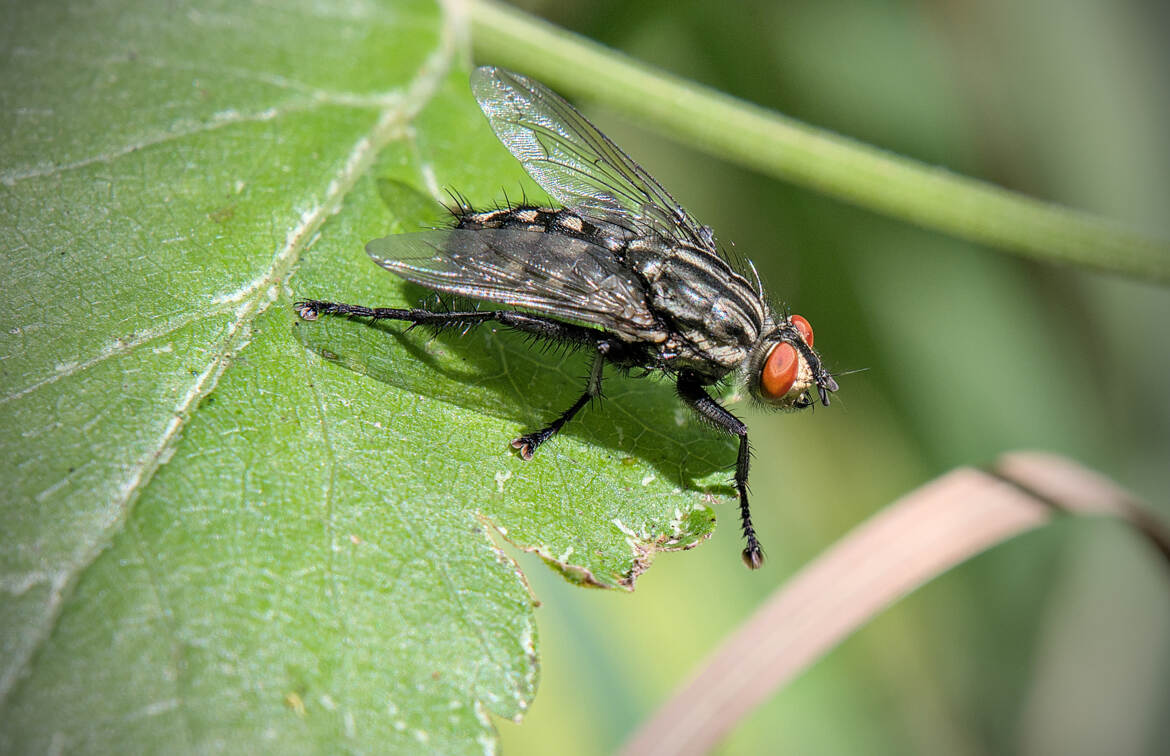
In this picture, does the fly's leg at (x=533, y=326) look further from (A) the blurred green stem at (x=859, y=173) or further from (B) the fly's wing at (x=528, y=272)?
(A) the blurred green stem at (x=859, y=173)

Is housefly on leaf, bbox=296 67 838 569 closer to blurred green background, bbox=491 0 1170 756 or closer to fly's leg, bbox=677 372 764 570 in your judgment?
fly's leg, bbox=677 372 764 570

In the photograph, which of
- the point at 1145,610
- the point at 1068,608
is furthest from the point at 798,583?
the point at 1145,610

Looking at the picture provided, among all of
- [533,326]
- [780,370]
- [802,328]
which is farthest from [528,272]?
[802,328]

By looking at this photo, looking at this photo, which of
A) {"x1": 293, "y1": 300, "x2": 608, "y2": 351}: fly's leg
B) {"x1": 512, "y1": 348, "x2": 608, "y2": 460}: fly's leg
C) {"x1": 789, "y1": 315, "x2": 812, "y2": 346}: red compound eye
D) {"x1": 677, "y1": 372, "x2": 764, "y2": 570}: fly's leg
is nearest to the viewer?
{"x1": 512, "y1": 348, "x2": 608, "y2": 460}: fly's leg

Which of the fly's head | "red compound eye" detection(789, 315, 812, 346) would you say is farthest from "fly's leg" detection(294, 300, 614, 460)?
"red compound eye" detection(789, 315, 812, 346)

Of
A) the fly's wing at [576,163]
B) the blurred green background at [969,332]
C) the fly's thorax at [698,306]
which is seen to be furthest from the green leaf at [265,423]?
the blurred green background at [969,332]
